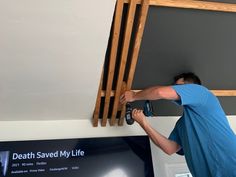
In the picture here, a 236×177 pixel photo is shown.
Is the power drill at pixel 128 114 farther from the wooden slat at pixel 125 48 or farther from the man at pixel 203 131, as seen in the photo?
the man at pixel 203 131

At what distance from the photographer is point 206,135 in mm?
2553

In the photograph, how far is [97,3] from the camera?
2109mm

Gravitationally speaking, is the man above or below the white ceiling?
below

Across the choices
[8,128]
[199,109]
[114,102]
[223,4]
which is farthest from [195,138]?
[8,128]

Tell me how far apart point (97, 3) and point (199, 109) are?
126cm

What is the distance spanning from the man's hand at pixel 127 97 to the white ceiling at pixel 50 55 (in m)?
0.31

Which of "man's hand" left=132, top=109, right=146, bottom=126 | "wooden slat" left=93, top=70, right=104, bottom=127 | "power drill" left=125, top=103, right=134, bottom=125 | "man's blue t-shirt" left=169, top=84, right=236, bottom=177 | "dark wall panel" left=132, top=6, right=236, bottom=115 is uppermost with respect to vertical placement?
"dark wall panel" left=132, top=6, right=236, bottom=115

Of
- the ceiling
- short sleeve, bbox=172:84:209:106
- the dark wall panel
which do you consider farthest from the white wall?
short sleeve, bbox=172:84:209:106

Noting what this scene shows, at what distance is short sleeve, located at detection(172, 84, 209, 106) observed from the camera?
2.52 metres

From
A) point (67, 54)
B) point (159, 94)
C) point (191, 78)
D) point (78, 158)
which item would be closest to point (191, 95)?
point (159, 94)

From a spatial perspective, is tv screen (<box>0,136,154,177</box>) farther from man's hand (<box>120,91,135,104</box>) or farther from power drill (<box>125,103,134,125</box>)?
man's hand (<box>120,91,135,104</box>)

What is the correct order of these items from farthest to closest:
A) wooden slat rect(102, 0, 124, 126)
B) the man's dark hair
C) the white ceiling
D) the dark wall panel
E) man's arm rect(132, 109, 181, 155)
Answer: man's arm rect(132, 109, 181, 155) < the man's dark hair < the dark wall panel < wooden slat rect(102, 0, 124, 126) < the white ceiling

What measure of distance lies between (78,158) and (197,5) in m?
1.95

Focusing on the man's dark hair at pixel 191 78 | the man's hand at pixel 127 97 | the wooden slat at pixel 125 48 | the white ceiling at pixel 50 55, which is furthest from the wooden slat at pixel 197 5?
the man's hand at pixel 127 97
